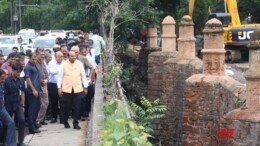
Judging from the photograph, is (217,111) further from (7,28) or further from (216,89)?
(7,28)

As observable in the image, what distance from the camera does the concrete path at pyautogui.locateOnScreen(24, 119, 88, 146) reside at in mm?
12289

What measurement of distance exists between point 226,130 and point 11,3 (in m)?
80.2

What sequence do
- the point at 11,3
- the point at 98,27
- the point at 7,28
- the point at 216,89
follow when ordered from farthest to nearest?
the point at 7,28, the point at 11,3, the point at 98,27, the point at 216,89

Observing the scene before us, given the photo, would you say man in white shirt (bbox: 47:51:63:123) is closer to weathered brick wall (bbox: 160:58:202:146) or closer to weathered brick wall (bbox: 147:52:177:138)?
weathered brick wall (bbox: 160:58:202:146)

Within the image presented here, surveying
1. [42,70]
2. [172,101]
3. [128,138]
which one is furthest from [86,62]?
[128,138]

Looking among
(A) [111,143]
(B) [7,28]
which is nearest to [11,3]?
(B) [7,28]

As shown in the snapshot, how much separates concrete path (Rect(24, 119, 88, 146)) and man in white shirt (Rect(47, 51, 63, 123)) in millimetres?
1071

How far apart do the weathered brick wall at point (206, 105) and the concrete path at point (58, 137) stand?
2.11m

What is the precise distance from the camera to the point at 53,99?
15.6 meters

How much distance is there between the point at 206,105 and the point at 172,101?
17.7 feet

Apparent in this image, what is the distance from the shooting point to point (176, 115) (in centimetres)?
1753

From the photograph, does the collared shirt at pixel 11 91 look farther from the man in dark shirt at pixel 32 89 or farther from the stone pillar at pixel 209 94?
the stone pillar at pixel 209 94

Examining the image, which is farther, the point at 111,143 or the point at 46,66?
the point at 46,66

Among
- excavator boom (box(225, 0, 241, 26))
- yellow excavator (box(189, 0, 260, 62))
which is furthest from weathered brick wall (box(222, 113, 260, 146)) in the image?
excavator boom (box(225, 0, 241, 26))
